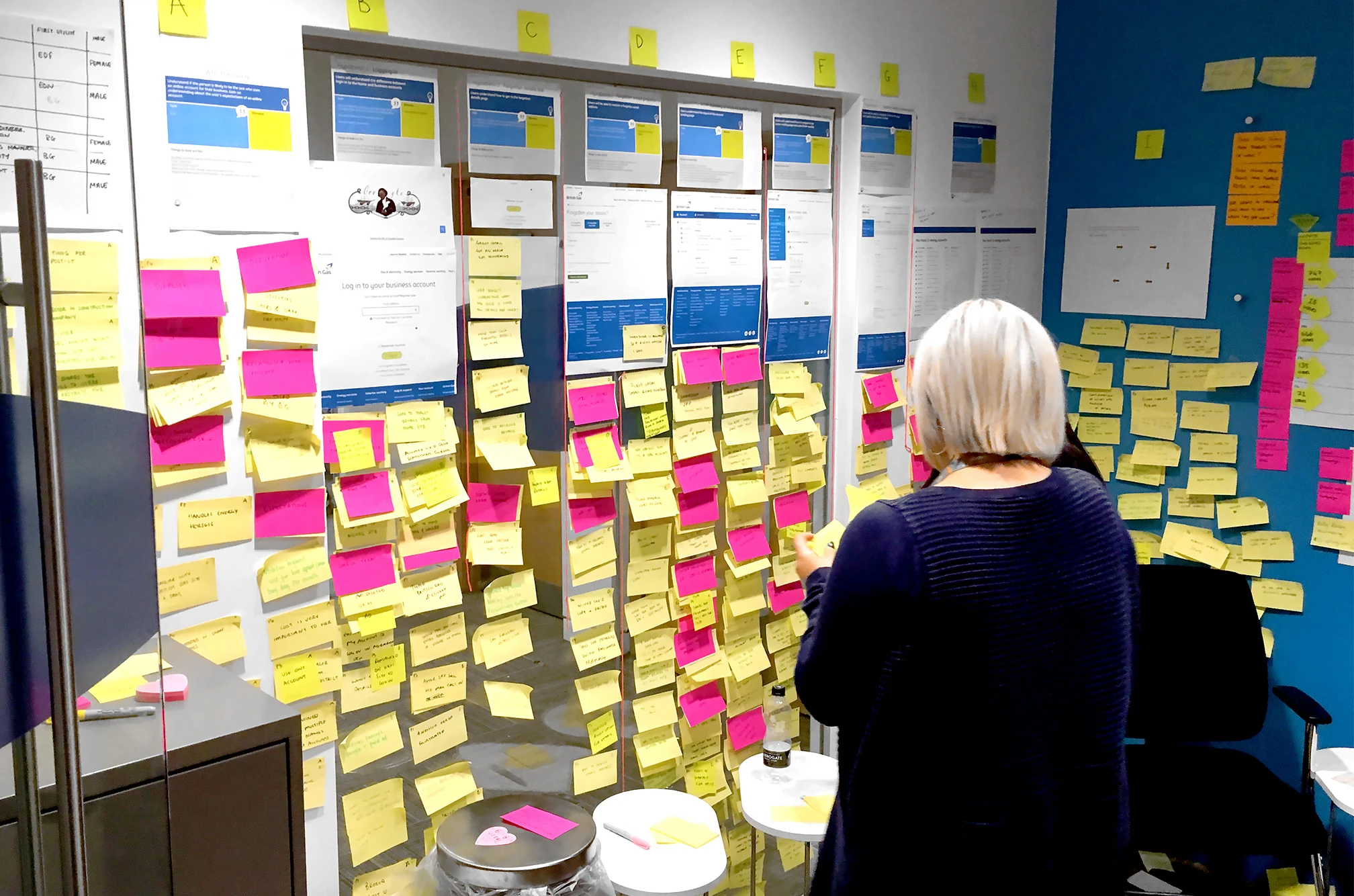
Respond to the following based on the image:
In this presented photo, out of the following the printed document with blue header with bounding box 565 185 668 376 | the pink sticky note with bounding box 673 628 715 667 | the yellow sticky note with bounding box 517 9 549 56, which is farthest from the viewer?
the pink sticky note with bounding box 673 628 715 667

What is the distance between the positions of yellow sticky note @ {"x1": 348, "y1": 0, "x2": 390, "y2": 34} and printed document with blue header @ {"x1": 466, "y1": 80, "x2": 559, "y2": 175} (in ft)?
0.81

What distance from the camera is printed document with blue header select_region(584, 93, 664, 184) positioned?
2.38 metres

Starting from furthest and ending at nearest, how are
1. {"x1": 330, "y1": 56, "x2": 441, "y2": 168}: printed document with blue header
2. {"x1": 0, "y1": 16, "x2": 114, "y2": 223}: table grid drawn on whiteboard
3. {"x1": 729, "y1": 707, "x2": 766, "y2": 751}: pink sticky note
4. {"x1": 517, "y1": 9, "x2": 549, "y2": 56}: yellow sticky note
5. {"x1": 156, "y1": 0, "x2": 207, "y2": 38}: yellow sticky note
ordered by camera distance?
{"x1": 729, "y1": 707, "x2": 766, "y2": 751}: pink sticky note, {"x1": 517, "y1": 9, "x2": 549, "y2": 56}: yellow sticky note, {"x1": 330, "y1": 56, "x2": 441, "y2": 168}: printed document with blue header, {"x1": 156, "y1": 0, "x2": 207, "y2": 38}: yellow sticky note, {"x1": 0, "y1": 16, "x2": 114, "y2": 223}: table grid drawn on whiteboard

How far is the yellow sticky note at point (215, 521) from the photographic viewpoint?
1822mm

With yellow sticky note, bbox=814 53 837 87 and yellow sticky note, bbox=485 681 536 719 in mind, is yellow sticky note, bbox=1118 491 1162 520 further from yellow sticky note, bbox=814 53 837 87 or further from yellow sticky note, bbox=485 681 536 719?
yellow sticky note, bbox=485 681 536 719

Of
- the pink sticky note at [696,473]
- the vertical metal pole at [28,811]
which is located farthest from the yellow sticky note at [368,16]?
the vertical metal pole at [28,811]

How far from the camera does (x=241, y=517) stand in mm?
1885

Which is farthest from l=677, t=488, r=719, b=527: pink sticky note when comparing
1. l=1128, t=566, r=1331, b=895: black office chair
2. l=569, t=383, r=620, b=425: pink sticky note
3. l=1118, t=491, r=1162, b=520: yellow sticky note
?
l=1118, t=491, r=1162, b=520: yellow sticky note

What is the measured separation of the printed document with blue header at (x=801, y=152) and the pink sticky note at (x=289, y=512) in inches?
58.0

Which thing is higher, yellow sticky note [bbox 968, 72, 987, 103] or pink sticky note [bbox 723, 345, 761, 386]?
yellow sticky note [bbox 968, 72, 987, 103]

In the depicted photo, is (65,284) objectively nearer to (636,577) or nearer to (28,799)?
(28,799)

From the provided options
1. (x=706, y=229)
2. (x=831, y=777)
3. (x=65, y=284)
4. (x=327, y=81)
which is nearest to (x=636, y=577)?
(x=831, y=777)

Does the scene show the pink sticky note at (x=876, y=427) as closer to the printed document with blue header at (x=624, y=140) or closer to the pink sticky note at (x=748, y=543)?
the pink sticky note at (x=748, y=543)

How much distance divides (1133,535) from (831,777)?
1.42 metres
